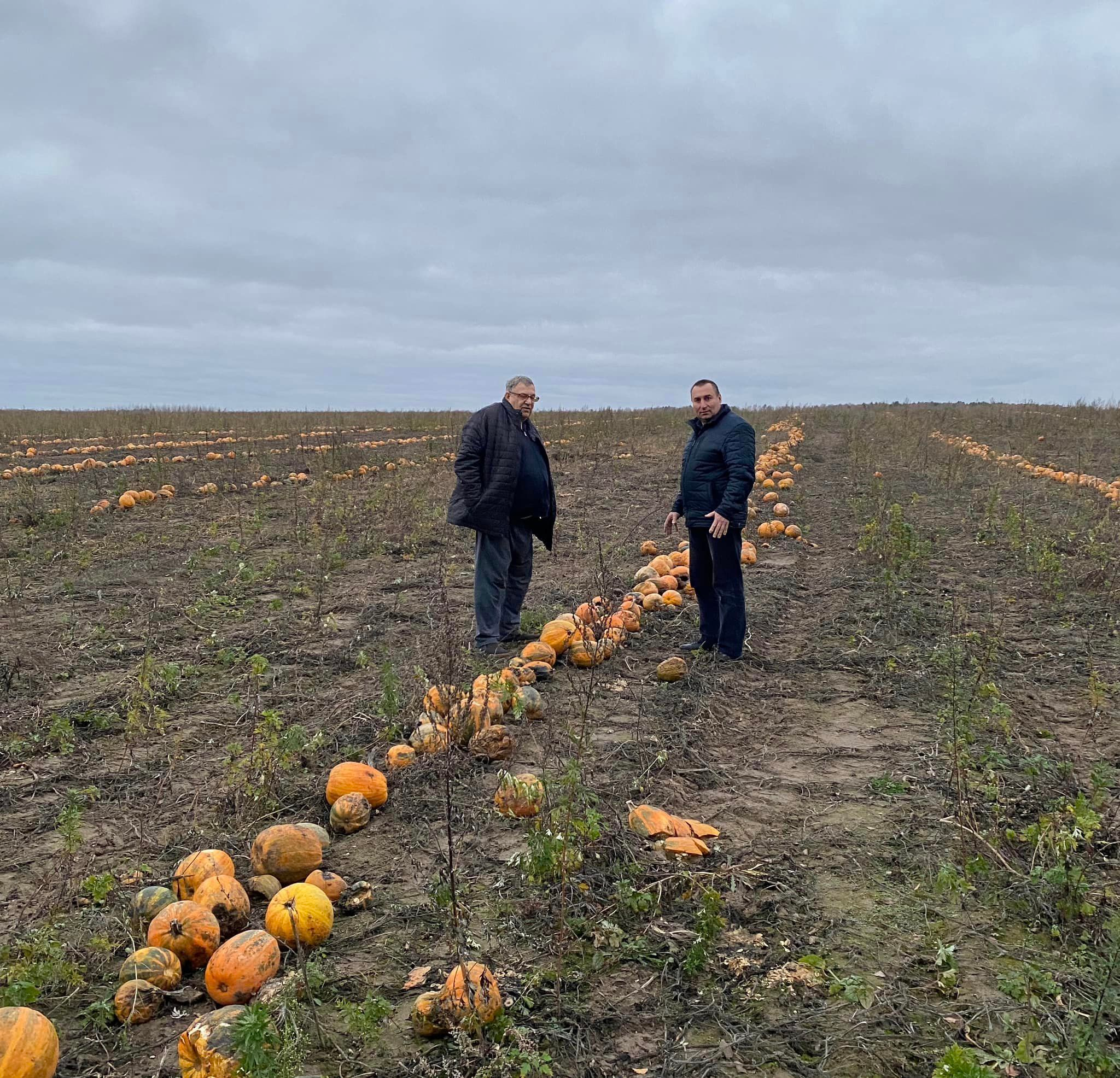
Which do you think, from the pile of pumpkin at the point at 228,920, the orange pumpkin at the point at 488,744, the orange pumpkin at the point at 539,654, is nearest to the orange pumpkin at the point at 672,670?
the orange pumpkin at the point at 539,654

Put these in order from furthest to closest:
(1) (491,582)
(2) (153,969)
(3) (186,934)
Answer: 1. (1) (491,582)
2. (3) (186,934)
3. (2) (153,969)

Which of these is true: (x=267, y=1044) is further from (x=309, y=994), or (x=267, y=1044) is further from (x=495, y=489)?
(x=495, y=489)

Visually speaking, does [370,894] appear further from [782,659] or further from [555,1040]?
[782,659]

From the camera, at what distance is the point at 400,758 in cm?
455

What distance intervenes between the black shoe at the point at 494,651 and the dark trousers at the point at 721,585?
1.59m

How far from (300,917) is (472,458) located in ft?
13.7

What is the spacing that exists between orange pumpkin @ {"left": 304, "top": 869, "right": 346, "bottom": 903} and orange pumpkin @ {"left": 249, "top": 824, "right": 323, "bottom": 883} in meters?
0.09

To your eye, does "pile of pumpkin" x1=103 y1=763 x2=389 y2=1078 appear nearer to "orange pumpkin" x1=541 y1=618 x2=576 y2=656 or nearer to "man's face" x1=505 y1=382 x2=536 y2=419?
"orange pumpkin" x1=541 y1=618 x2=576 y2=656

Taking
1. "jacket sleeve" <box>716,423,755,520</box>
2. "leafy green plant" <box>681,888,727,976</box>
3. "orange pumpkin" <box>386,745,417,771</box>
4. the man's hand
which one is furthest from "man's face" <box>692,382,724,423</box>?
"leafy green plant" <box>681,888,727,976</box>

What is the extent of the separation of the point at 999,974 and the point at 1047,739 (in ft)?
8.17

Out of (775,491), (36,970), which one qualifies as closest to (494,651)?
(36,970)

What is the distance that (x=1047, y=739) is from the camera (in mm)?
4910

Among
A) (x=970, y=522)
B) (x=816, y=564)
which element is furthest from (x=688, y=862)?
(x=970, y=522)

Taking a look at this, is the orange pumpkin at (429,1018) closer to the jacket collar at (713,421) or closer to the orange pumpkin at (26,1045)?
the orange pumpkin at (26,1045)
